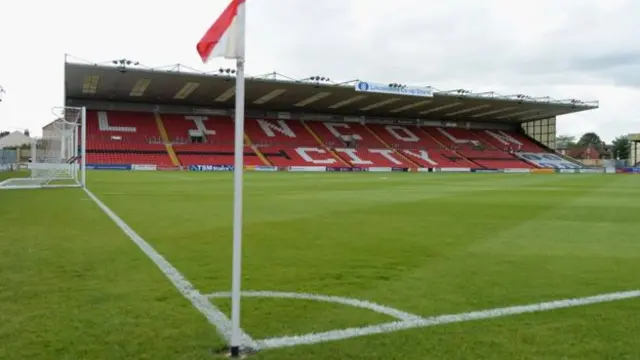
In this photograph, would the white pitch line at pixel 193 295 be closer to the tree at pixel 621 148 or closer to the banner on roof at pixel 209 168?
the banner on roof at pixel 209 168

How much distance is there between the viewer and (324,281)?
207 inches

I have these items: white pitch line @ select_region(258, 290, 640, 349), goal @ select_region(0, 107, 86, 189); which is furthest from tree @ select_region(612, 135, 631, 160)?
white pitch line @ select_region(258, 290, 640, 349)

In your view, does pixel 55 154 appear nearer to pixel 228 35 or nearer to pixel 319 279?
pixel 319 279

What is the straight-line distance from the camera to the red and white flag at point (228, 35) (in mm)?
3514

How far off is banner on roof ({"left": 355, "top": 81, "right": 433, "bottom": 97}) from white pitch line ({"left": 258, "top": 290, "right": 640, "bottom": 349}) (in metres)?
47.7

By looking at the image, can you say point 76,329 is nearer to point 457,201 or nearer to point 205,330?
point 205,330

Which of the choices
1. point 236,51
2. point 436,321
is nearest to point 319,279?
point 436,321

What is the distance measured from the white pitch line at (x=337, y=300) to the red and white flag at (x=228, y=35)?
2.13 m

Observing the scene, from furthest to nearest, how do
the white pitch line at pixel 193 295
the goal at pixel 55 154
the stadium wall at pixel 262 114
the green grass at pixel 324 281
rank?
the stadium wall at pixel 262 114
the goal at pixel 55 154
the white pitch line at pixel 193 295
the green grass at pixel 324 281

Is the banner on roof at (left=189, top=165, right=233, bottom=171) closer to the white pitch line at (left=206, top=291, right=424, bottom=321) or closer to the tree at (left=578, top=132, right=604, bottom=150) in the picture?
the white pitch line at (left=206, top=291, right=424, bottom=321)

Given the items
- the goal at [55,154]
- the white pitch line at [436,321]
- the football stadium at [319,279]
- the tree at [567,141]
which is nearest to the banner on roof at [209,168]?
the goal at [55,154]

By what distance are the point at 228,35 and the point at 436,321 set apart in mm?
2471

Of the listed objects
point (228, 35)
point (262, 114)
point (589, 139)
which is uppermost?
point (589, 139)

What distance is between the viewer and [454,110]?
68188 mm
